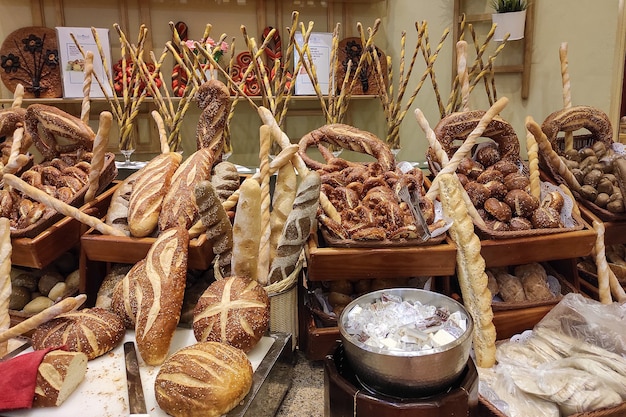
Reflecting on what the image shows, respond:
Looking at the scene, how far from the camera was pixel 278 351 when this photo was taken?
1180 millimetres

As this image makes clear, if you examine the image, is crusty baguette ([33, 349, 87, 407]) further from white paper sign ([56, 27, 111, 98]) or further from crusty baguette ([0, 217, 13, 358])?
white paper sign ([56, 27, 111, 98])

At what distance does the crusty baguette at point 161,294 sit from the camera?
3.67 ft

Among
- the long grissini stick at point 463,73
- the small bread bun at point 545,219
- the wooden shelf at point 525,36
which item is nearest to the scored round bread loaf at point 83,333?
the small bread bun at point 545,219

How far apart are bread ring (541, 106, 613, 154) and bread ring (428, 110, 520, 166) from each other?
0.56 ft

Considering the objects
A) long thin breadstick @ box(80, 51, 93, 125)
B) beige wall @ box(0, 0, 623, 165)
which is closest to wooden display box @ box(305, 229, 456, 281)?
long thin breadstick @ box(80, 51, 93, 125)

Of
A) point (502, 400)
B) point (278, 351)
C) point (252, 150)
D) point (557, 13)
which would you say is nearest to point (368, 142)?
point (278, 351)

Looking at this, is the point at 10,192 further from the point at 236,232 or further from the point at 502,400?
the point at 502,400

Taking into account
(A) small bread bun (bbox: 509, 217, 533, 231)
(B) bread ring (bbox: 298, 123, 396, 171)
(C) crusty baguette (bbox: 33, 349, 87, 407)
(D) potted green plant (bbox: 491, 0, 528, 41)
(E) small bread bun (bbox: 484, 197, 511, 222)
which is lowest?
(C) crusty baguette (bbox: 33, 349, 87, 407)

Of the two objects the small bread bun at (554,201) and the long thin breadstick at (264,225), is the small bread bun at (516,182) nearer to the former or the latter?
the small bread bun at (554,201)

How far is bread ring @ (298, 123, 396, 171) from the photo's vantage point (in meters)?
1.62

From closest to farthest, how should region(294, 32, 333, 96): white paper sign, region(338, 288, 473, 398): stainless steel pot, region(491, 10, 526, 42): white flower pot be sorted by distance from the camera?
1. region(338, 288, 473, 398): stainless steel pot
2. region(491, 10, 526, 42): white flower pot
3. region(294, 32, 333, 96): white paper sign

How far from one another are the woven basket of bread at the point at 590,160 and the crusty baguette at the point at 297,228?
89cm

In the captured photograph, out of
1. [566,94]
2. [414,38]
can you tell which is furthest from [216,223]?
[414,38]

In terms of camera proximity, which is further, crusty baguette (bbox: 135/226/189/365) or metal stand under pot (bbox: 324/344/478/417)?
crusty baguette (bbox: 135/226/189/365)
